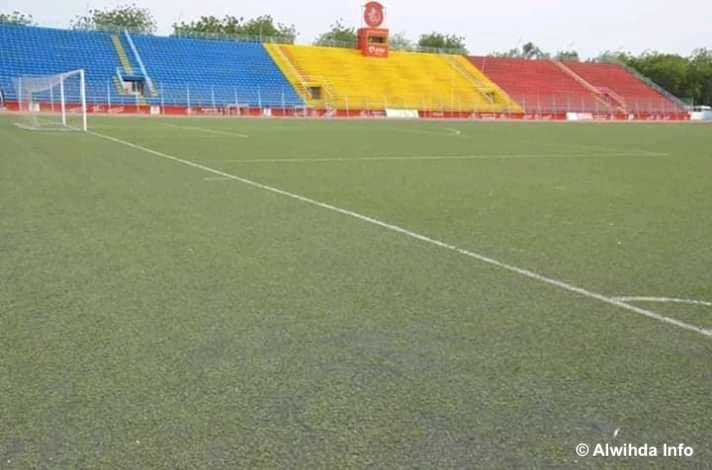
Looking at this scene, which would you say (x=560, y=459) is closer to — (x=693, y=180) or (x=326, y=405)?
(x=326, y=405)

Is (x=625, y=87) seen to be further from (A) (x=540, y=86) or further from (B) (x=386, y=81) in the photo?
(B) (x=386, y=81)

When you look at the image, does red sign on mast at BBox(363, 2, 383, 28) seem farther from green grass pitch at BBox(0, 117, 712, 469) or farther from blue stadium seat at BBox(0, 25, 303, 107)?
green grass pitch at BBox(0, 117, 712, 469)

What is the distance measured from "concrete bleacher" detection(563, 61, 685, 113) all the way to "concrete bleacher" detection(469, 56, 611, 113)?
2.46 m

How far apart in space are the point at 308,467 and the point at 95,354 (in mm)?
1530

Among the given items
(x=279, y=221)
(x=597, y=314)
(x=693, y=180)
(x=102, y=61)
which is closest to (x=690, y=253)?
(x=597, y=314)

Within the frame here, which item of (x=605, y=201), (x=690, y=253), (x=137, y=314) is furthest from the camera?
(x=605, y=201)

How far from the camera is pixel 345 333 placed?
3.88 meters

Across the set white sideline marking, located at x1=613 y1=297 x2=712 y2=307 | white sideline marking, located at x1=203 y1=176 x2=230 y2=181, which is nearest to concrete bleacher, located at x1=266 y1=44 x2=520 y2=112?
white sideline marking, located at x1=203 y1=176 x2=230 y2=181

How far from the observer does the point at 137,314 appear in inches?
162

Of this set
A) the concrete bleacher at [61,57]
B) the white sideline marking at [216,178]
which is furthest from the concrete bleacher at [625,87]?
the white sideline marking at [216,178]

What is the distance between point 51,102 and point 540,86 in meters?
42.0

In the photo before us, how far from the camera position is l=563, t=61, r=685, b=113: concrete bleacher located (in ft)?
206

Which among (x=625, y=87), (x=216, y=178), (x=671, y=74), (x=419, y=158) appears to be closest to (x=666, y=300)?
(x=216, y=178)

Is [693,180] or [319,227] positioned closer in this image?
[319,227]
